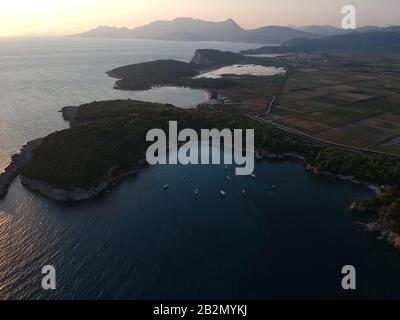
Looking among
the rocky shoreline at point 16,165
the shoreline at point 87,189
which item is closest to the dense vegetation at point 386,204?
the shoreline at point 87,189

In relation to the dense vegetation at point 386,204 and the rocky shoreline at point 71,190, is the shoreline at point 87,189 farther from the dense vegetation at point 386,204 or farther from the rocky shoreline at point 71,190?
the dense vegetation at point 386,204

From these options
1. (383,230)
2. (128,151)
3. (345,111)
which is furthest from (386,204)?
(345,111)

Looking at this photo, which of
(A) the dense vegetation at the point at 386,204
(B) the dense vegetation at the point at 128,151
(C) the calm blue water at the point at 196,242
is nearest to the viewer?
(C) the calm blue water at the point at 196,242

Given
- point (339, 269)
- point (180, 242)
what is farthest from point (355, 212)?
point (180, 242)

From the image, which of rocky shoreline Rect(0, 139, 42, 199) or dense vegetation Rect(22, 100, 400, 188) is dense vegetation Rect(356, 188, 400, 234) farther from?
rocky shoreline Rect(0, 139, 42, 199)

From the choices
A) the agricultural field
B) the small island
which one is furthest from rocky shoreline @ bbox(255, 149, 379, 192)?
the agricultural field
